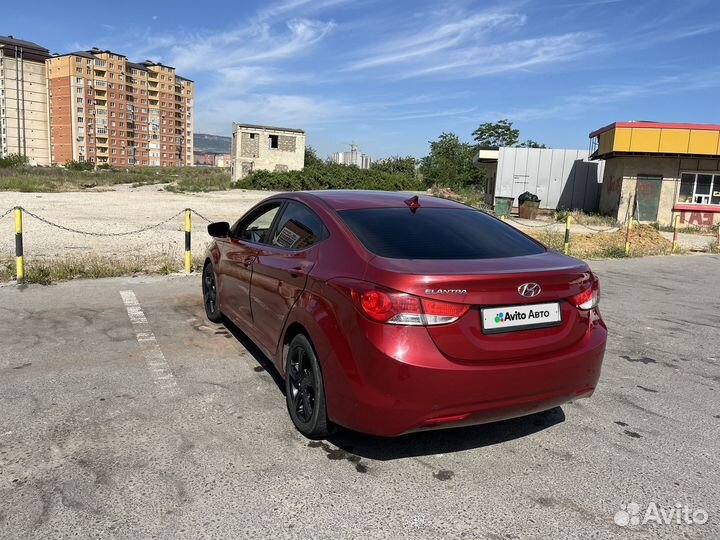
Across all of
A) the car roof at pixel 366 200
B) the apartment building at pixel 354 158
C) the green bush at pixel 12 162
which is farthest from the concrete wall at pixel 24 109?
the car roof at pixel 366 200

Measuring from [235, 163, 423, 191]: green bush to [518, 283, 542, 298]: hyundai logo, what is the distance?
52079mm

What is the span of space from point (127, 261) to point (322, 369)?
8.58m

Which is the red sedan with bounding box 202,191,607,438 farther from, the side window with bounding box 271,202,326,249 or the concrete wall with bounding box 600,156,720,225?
the concrete wall with bounding box 600,156,720,225

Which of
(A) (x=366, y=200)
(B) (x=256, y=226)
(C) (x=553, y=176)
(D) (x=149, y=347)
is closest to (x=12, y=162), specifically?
(C) (x=553, y=176)

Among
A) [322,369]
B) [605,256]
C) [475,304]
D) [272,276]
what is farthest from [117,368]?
[605,256]

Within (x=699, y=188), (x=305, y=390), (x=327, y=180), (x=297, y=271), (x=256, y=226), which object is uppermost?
(x=699, y=188)

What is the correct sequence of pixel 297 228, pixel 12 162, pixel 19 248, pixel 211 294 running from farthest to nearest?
pixel 12 162, pixel 19 248, pixel 211 294, pixel 297 228

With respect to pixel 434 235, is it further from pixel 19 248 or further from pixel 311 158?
pixel 311 158

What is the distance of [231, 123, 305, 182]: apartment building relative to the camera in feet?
208

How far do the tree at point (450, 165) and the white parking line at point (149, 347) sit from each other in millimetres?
52757

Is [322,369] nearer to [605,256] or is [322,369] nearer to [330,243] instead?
[330,243]

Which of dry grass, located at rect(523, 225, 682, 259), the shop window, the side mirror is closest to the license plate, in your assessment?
the side mirror

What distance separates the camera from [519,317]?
3070 mm

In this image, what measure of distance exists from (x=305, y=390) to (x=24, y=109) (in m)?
134
